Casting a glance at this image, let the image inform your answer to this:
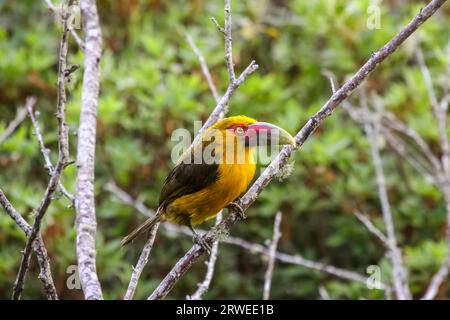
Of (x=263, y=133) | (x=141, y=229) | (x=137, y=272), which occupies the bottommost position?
(x=137, y=272)

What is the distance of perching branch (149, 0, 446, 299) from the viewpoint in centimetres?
237

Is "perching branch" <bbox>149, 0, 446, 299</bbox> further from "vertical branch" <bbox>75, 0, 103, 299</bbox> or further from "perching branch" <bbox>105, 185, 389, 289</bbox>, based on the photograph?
"perching branch" <bbox>105, 185, 389, 289</bbox>

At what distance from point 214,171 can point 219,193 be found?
0.12m

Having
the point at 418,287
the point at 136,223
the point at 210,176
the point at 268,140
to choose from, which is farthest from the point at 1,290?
the point at 418,287

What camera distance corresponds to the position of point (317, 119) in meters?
2.58

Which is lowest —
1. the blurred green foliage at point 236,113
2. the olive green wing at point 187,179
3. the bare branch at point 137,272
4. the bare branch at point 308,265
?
the bare branch at point 137,272

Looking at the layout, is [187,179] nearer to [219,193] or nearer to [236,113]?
[219,193]

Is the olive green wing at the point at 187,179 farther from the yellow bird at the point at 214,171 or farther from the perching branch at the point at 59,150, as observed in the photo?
the perching branch at the point at 59,150

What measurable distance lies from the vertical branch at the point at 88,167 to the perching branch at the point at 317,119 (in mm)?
237

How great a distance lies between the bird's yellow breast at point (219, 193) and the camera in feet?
10.6

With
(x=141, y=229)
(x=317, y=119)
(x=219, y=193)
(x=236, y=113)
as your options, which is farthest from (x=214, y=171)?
(x=236, y=113)

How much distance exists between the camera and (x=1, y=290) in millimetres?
4594

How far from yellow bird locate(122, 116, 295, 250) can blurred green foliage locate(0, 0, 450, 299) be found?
1.09 meters

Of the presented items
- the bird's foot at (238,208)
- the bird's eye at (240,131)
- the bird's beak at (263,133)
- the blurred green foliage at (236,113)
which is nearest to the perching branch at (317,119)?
the bird's foot at (238,208)
